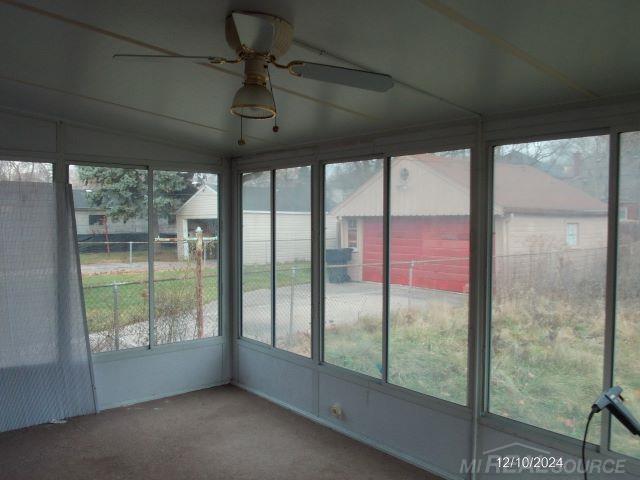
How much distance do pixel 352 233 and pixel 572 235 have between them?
64.3 inches

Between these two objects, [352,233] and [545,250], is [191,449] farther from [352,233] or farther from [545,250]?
[545,250]

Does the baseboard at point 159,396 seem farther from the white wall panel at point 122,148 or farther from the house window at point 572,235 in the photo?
the house window at point 572,235

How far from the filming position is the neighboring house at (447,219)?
264cm

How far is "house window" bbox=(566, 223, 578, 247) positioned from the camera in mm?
2611

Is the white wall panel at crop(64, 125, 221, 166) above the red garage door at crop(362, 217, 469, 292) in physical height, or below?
above

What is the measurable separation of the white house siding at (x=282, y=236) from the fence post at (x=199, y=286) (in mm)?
432

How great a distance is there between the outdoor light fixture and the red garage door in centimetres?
168

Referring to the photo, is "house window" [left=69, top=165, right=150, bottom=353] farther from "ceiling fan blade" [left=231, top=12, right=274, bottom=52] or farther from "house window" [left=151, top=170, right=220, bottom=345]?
"ceiling fan blade" [left=231, top=12, right=274, bottom=52]

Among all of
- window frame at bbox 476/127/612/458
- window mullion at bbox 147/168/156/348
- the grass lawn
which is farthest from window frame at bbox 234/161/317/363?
window frame at bbox 476/127/612/458

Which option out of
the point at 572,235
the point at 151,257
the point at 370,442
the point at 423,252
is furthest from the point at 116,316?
the point at 572,235

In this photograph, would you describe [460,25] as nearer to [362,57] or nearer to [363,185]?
[362,57]

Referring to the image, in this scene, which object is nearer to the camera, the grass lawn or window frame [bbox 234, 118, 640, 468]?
window frame [bbox 234, 118, 640, 468]

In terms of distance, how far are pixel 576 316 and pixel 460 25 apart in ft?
5.67

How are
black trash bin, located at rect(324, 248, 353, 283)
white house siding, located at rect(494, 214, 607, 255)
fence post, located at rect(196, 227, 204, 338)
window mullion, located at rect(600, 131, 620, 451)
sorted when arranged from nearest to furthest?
window mullion, located at rect(600, 131, 620, 451) < white house siding, located at rect(494, 214, 607, 255) < black trash bin, located at rect(324, 248, 353, 283) < fence post, located at rect(196, 227, 204, 338)
